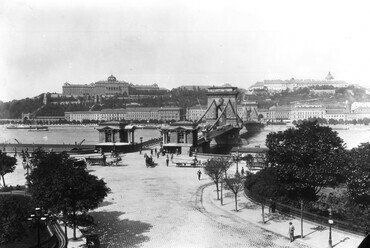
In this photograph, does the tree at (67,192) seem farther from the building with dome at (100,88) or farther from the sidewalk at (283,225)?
the building with dome at (100,88)

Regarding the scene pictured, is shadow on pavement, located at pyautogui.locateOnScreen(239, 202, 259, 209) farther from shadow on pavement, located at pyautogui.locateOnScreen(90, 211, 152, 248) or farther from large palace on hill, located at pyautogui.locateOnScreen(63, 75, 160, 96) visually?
large palace on hill, located at pyautogui.locateOnScreen(63, 75, 160, 96)

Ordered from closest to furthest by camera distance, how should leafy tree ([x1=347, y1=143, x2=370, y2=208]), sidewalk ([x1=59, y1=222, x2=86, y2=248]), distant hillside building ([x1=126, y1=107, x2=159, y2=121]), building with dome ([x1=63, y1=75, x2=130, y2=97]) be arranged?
1. sidewalk ([x1=59, y1=222, x2=86, y2=248])
2. leafy tree ([x1=347, y1=143, x2=370, y2=208])
3. distant hillside building ([x1=126, y1=107, x2=159, y2=121])
4. building with dome ([x1=63, y1=75, x2=130, y2=97])

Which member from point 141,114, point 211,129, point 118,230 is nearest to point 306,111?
point 141,114

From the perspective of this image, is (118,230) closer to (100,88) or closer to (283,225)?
(283,225)

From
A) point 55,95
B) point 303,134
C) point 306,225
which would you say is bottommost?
point 306,225

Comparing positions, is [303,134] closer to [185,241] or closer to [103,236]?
[185,241]

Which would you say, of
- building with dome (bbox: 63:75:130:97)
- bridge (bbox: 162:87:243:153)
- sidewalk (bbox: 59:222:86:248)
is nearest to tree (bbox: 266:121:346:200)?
sidewalk (bbox: 59:222:86:248)

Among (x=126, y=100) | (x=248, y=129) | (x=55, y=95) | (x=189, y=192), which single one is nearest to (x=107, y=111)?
(x=126, y=100)
